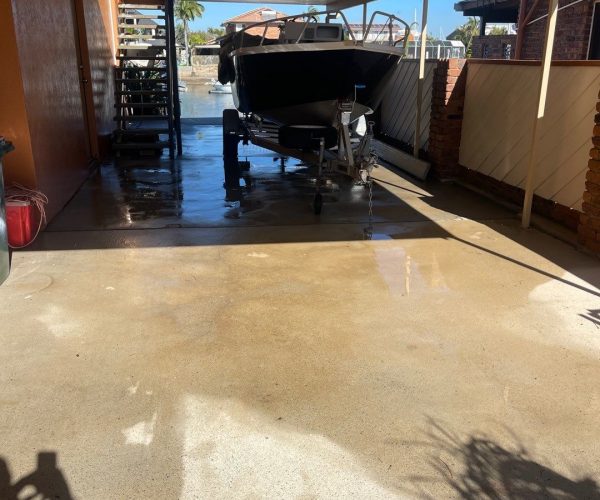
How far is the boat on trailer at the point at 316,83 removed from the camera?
626cm

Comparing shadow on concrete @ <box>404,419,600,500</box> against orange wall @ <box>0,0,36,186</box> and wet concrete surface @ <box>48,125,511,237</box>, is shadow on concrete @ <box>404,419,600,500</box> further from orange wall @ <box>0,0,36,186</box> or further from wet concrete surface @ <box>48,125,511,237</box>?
orange wall @ <box>0,0,36,186</box>

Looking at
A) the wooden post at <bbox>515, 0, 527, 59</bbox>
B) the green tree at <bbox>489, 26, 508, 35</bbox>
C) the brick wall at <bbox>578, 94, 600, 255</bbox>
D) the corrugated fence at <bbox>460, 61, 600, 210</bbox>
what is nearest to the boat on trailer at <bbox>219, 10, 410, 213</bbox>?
the corrugated fence at <bbox>460, 61, 600, 210</bbox>

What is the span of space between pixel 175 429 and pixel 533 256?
358cm

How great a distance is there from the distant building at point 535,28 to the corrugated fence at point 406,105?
283 centimetres

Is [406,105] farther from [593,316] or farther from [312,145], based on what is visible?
[593,316]

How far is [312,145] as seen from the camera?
721 cm

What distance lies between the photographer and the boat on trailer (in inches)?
247

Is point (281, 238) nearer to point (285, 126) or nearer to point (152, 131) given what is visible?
point (285, 126)

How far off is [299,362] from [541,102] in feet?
12.4

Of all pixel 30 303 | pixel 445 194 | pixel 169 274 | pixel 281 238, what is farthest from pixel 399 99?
pixel 30 303

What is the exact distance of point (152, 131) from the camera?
9.82 meters

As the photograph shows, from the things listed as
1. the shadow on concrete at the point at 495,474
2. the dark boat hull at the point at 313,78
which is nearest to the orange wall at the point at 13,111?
the dark boat hull at the point at 313,78

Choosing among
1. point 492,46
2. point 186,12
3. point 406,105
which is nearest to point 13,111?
point 406,105

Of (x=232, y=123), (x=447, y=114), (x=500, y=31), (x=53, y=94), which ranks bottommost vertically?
(x=232, y=123)
